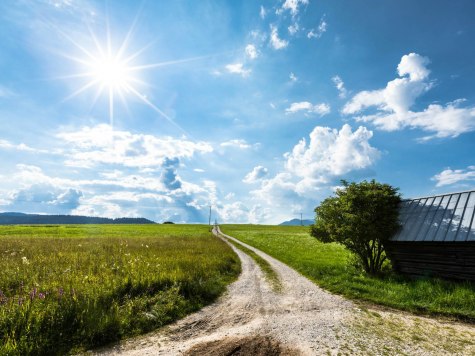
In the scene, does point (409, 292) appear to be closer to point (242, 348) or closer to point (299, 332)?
point (299, 332)

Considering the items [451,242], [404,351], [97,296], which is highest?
[451,242]

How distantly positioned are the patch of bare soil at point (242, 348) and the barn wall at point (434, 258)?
35.8ft

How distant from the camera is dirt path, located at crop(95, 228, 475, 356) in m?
7.93

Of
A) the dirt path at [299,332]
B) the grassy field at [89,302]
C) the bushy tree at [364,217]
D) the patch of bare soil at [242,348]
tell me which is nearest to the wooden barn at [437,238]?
the bushy tree at [364,217]

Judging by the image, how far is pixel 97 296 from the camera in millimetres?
10625

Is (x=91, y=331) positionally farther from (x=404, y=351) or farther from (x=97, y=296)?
(x=404, y=351)

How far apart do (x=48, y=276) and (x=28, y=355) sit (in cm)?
695

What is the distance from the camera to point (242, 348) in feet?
25.6

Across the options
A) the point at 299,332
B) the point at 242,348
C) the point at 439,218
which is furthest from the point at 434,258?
the point at 242,348

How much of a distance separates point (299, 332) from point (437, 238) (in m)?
9.66

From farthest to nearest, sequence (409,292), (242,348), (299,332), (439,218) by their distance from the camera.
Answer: (439,218)
(409,292)
(299,332)
(242,348)

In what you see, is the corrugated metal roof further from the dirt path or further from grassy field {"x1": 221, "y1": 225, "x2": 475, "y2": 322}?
the dirt path

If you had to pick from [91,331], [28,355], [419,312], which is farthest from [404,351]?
[28,355]

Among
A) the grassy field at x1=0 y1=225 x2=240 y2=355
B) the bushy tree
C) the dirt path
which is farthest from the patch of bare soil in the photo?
the bushy tree
